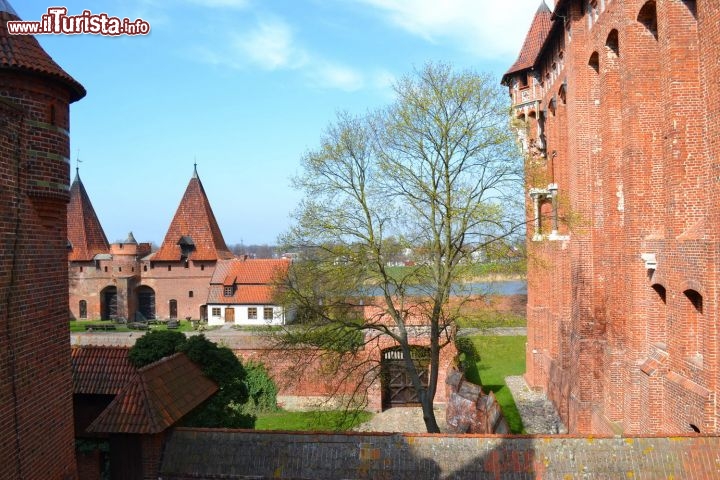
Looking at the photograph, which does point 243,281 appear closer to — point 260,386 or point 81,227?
point 81,227

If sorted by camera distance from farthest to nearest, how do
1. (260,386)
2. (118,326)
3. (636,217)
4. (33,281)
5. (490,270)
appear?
(118,326)
(260,386)
(490,270)
(636,217)
(33,281)

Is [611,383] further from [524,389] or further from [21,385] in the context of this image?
[21,385]

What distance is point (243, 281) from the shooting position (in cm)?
3847

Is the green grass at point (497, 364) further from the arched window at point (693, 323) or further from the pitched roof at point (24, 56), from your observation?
the pitched roof at point (24, 56)

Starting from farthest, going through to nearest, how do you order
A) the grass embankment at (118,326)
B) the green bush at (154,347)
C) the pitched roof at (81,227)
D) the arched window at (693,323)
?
1. the pitched roof at (81,227)
2. the grass embankment at (118,326)
3. the green bush at (154,347)
4. the arched window at (693,323)

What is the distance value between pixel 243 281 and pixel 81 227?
47.2 feet

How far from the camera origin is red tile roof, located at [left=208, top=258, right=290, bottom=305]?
1492 inches

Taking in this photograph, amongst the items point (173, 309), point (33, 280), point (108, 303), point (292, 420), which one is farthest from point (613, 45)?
point (108, 303)

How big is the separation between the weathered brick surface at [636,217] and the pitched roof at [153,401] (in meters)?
8.53

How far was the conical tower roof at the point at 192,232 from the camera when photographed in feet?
133

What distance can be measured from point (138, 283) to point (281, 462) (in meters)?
37.8

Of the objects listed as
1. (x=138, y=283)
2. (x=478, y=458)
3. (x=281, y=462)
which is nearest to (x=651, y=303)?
(x=478, y=458)

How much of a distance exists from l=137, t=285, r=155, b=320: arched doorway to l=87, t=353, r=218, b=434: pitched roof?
35090 mm

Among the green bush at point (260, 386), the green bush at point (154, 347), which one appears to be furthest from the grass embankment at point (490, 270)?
the green bush at point (260, 386)
